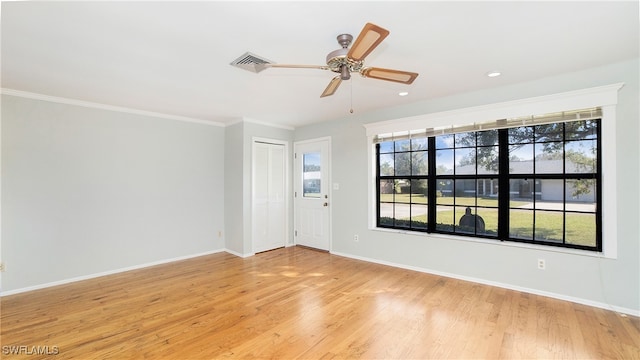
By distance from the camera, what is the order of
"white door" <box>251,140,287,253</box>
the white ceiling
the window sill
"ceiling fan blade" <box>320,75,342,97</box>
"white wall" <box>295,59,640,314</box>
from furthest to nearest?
"white door" <box>251,140,287,253</box>, the window sill, "white wall" <box>295,59,640,314</box>, "ceiling fan blade" <box>320,75,342,97</box>, the white ceiling

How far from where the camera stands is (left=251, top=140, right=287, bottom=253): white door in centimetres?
512

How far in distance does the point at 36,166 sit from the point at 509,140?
606cm

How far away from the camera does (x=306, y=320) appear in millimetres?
2639

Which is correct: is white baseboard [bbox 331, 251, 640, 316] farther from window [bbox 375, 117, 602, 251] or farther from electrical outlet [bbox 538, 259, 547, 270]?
window [bbox 375, 117, 602, 251]

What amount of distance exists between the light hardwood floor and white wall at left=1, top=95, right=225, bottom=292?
1.67ft

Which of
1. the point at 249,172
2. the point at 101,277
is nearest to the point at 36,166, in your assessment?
the point at 101,277

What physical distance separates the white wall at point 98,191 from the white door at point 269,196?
79 centimetres

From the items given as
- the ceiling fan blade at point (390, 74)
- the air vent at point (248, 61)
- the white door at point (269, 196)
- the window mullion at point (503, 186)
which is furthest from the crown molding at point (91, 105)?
the window mullion at point (503, 186)

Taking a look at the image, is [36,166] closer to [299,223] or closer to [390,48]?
[299,223]

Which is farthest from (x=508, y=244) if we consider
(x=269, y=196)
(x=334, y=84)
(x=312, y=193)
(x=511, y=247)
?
(x=269, y=196)

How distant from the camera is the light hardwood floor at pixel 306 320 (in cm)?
219

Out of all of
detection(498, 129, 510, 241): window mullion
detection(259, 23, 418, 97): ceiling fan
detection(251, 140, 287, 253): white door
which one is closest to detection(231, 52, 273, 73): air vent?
detection(259, 23, 418, 97): ceiling fan

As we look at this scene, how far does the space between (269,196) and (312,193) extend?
85 cm

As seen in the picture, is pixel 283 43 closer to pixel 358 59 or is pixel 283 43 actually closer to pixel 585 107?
pixel 358 59
